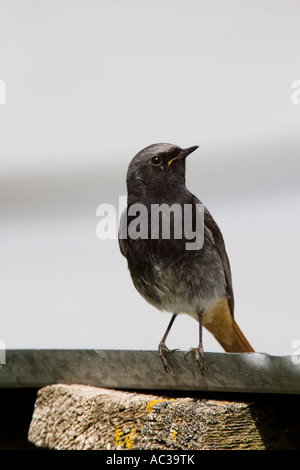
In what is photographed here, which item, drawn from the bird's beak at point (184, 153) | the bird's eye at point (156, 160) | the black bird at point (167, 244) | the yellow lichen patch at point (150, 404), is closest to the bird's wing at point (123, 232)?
the black bird at point (167, 244)

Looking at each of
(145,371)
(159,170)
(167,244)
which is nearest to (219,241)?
(167,244)

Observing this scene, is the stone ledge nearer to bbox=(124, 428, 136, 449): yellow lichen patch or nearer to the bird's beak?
bbox=(124, 428, 136, 449): yellow lichen patch

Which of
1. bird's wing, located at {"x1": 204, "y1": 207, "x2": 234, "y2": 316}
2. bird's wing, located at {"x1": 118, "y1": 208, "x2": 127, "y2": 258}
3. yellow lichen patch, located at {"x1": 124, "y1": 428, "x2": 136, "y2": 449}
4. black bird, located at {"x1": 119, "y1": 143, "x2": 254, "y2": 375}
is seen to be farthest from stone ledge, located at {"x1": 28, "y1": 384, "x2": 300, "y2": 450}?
bird's wing, located at {"x1": 204, "y1": 207, "x2": 234, "y2": 316}

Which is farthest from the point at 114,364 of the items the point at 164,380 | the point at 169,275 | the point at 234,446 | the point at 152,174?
the point at 152,174

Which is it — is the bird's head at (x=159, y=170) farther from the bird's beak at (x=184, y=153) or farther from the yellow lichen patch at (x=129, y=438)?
the yellow lichen patch at (x=129, y=438)

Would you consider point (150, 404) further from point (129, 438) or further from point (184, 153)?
point (184, 153)

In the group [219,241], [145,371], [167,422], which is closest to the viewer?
[167,422]
